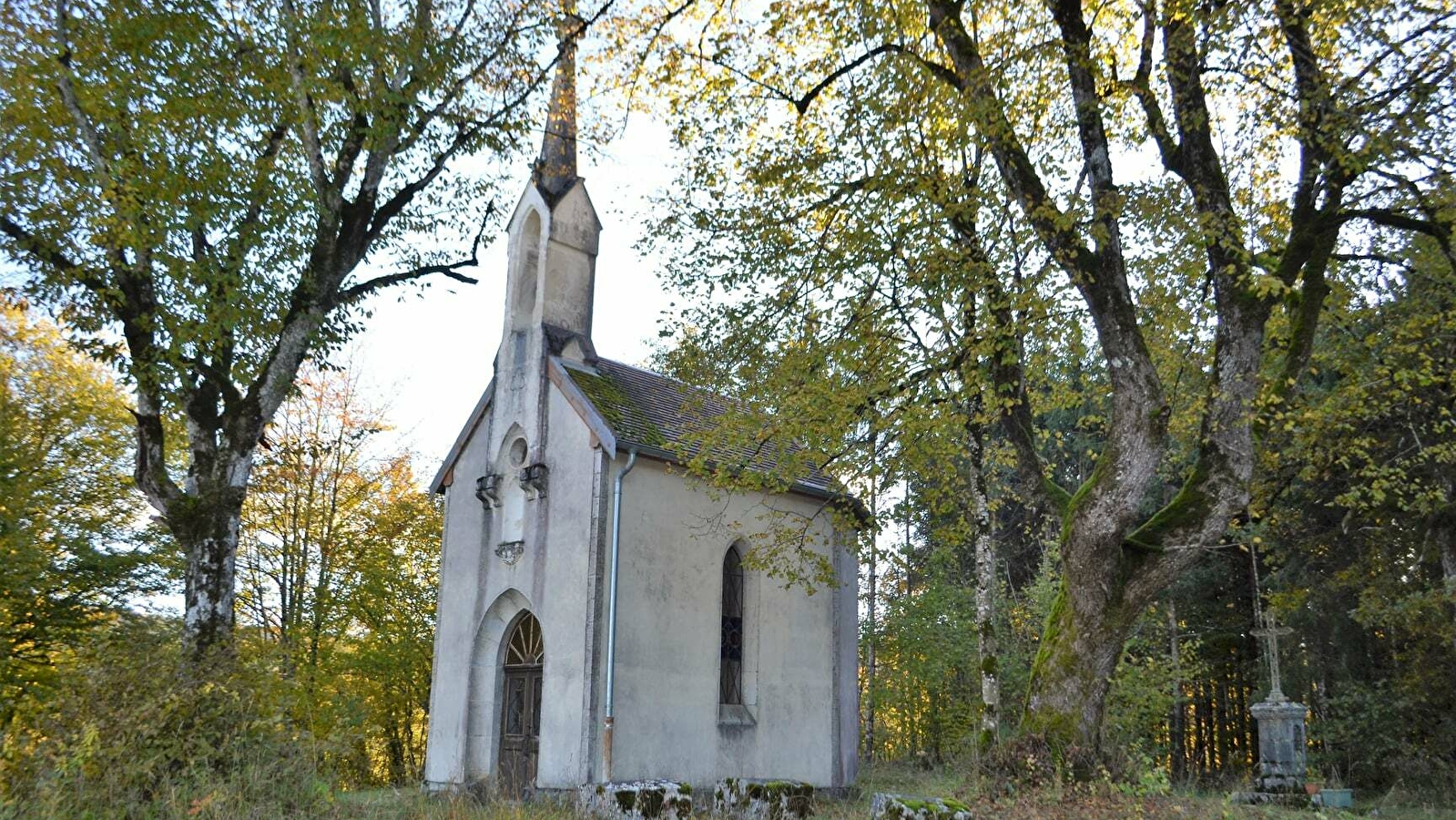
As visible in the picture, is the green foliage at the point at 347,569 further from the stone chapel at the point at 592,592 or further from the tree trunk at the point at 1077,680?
the tree trunk at the point at 1077,680

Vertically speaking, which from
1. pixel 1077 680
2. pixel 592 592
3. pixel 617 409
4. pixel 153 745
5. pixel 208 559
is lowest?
pixel 153 745

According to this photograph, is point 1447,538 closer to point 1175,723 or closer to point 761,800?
point 1175,723

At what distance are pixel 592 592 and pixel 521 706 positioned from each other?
321 centimetres

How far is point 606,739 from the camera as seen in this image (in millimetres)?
15844

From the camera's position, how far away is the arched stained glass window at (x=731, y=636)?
1862 centimetres

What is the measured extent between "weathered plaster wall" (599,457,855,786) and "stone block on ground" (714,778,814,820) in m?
3.51

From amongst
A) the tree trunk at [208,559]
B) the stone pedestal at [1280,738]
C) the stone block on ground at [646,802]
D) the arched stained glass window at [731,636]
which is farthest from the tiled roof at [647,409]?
the stone pedestal at [1280,738]

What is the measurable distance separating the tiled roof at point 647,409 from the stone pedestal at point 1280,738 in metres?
9.27

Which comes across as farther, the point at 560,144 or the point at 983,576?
the point at 560,144

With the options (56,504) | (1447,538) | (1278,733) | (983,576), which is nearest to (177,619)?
(56,504)

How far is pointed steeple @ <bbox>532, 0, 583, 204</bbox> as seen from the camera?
1786cm

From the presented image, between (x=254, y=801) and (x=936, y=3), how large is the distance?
10.1 m

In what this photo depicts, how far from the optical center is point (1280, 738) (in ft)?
62.4

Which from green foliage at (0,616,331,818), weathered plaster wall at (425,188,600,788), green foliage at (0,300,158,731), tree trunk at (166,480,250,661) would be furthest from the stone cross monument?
green foliage at (0,300,158,731)
